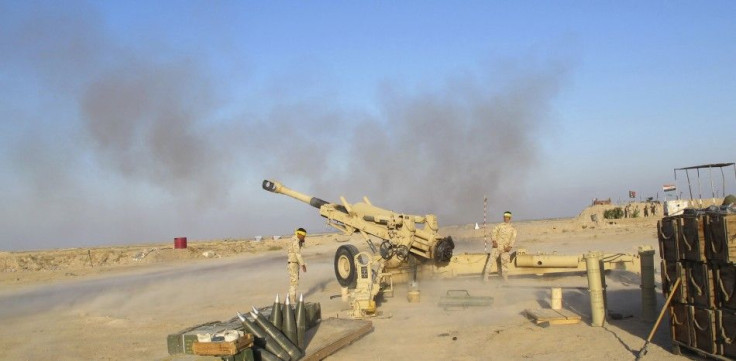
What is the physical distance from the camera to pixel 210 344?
6004mm

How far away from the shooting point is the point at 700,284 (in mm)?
6508

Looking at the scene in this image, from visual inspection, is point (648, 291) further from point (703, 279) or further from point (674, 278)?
point (703, 279)

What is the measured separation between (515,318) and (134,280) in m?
14.2

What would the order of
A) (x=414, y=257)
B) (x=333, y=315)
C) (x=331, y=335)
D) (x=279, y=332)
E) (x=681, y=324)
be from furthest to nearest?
(x=414, y=257) → (x=333, y=315) → (x=331, y=335) → (x=279, y=332) → (x=681, y=324)

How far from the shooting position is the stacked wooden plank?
6039 millimetres

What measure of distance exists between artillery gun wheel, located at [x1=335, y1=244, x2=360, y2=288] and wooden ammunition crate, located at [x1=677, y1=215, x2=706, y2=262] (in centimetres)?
723

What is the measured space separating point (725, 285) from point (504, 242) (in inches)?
241

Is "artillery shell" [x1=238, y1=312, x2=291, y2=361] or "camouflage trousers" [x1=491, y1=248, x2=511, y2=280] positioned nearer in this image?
"artillery shell" [x1=238, y1=312, x2=291, y2=361]

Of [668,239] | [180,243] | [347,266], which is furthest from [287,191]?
[180,243]

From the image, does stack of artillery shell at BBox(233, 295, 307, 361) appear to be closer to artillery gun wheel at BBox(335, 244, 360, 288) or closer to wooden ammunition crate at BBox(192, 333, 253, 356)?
wooden ammunition crate at BBox(192, 333, 253, 356)

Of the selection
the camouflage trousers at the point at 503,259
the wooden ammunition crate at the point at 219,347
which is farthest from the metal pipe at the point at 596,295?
the wooden ammunition crate at the point at 219,347

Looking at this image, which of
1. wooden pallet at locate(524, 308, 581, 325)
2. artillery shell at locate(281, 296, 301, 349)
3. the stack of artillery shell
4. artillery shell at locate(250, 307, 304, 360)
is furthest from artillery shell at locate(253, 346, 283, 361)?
wooden pallet at locate(524, 308, 581, 325)

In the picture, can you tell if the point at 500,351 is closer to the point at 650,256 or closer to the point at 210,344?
the point at 650,256

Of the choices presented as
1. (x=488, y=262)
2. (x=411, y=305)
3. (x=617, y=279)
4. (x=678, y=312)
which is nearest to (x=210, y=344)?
(x=678, y=312)
